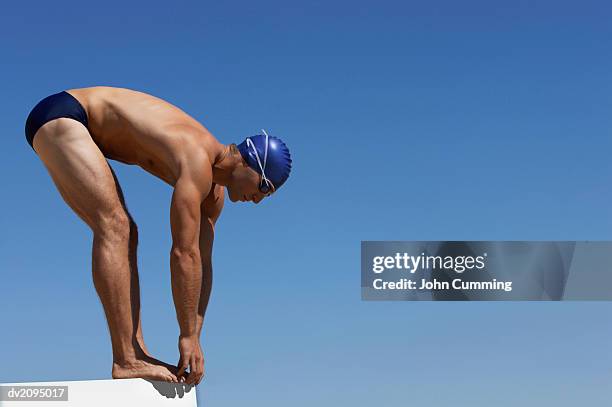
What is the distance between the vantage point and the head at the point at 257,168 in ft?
31.1

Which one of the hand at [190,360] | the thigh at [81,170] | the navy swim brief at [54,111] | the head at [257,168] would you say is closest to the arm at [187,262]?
the hand at [190,360]

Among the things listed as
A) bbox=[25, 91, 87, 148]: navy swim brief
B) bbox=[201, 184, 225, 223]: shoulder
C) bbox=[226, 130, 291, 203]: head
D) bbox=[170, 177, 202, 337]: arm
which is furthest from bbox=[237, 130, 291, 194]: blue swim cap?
bbox=[25, 91, 87, 148]: navy swim brief

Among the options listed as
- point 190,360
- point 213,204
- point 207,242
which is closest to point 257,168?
point 213,204

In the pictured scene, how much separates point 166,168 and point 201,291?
1.34 m

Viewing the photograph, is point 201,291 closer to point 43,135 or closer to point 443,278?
point 43,135

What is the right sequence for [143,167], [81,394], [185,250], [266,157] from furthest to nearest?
[143,167] → [266,157] → [185,250] → [81,394]

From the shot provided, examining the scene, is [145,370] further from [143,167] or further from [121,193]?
[143,167]

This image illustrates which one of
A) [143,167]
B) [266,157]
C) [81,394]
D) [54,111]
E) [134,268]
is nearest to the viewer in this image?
[81,394]

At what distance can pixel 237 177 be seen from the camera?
950 cm

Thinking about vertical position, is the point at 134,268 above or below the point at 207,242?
below

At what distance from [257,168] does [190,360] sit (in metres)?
1.97

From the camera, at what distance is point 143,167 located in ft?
31.5

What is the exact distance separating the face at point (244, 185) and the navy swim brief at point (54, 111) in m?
1.54

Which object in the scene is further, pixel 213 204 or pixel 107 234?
pixel 213 204
